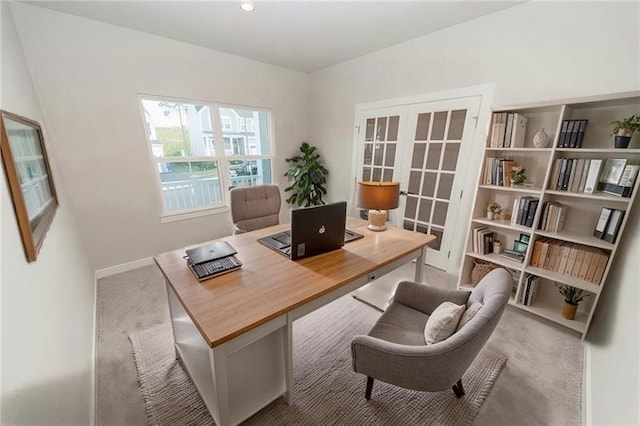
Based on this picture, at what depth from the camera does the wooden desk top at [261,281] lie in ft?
3.39

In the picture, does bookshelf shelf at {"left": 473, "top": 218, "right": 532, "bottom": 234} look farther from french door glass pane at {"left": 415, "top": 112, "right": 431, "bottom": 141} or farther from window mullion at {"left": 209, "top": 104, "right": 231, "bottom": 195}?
window mullion at {"left": 209, "top": 104, "right": 231, "bottom": 195}

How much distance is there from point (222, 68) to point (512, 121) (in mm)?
3164

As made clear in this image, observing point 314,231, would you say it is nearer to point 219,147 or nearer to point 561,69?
point 561,69

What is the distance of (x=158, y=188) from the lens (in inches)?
116

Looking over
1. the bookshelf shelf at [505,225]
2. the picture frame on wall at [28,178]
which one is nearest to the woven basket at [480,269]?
the bookshelf shelf at [505,225]

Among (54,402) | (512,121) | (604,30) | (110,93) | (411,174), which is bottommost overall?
(54,402)

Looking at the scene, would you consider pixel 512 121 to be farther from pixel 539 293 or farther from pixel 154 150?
pixel 154 150

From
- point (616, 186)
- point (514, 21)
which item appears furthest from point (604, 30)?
point (616, 186)

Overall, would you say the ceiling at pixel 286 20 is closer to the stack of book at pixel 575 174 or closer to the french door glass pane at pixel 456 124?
the french door glass pane at pixel 456 124

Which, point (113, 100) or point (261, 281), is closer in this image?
point (261, 281)

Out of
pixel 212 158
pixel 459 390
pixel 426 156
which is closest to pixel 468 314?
pixel 459 390

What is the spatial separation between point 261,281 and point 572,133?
2.36 metres

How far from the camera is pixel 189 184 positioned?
327cm

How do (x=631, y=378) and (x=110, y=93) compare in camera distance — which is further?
(x=110, y=93)
